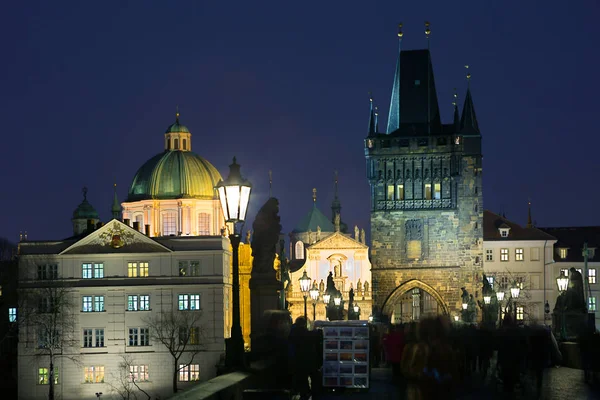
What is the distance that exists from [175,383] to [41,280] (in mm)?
15444

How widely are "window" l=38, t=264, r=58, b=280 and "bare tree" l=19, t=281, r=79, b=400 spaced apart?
149 centimetres

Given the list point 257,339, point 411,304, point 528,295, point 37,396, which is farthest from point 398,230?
point 257,339

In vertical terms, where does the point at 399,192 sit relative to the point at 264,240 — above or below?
above

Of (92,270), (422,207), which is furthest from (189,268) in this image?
(422,207)

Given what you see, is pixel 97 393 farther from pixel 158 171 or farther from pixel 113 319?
pixel 158 171

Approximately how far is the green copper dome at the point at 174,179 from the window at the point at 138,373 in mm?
31278

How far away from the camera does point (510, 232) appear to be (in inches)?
4094

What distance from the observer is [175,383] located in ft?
257

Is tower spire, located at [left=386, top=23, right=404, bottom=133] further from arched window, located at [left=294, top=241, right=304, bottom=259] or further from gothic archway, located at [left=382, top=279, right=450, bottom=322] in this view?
arched window, located at [left=294, top=241, right=304, bottom=259]

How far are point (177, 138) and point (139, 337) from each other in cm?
4010

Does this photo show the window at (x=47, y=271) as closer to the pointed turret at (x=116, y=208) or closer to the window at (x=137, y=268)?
the window at (x=137, y=268)

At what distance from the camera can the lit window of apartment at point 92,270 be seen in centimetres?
8869

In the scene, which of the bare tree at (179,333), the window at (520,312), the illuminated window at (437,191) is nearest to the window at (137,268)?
the bare tree at (179,333)

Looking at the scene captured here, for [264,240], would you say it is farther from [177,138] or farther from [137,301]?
[177,138]
